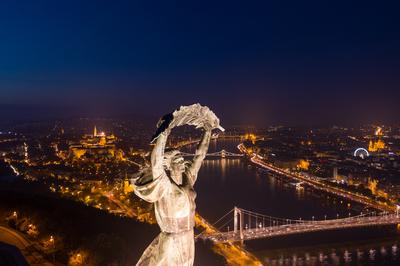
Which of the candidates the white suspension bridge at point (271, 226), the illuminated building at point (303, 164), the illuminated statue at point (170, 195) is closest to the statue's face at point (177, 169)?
the illuminated statue at point (170, 195)

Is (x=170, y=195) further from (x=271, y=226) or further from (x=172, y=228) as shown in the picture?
(x=271, y=226)

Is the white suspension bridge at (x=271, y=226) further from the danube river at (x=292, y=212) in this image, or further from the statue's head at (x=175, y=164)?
the statue's head at (x=175, y=164)

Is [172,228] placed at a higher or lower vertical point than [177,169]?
lower

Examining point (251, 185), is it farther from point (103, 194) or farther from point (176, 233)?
point (176, 233)

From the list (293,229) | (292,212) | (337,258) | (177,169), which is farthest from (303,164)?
(177,169)

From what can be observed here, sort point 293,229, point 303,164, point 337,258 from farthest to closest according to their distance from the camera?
point 303,164, point 293,229, point 337,258

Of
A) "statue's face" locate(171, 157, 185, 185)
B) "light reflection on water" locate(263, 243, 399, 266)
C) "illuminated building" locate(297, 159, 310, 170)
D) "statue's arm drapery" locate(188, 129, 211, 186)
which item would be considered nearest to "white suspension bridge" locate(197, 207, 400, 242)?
"light reflection on water" locate(263, 243, 399, 266)
